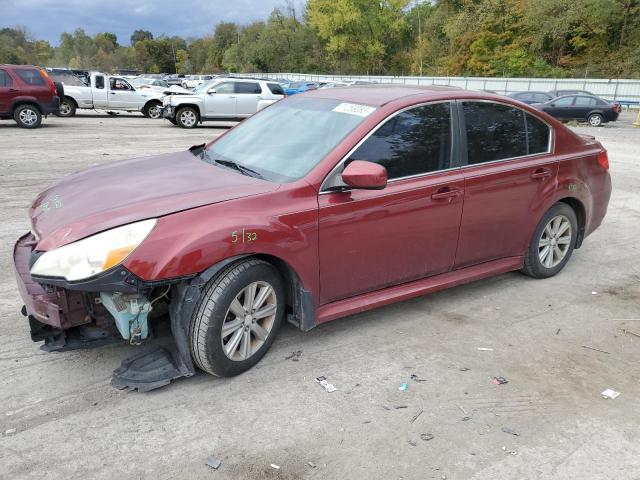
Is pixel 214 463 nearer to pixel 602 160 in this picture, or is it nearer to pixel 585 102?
pixel 602 160

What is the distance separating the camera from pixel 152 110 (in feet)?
71.3

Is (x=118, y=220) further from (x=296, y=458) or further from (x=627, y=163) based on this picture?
(x=627, y=163)

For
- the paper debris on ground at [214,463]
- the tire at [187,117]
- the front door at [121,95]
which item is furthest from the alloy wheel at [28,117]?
the paper debris on ground at [214,463]

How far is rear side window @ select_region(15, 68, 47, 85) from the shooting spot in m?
15.4

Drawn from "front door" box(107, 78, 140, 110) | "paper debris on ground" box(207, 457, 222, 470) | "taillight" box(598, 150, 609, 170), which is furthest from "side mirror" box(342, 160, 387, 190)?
"front door" box(107, 78, 140, 110)

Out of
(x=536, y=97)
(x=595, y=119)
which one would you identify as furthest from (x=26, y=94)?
(x=595, y=119)

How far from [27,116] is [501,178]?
1571 centimetres

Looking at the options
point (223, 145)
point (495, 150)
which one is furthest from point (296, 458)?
point (495, 150)

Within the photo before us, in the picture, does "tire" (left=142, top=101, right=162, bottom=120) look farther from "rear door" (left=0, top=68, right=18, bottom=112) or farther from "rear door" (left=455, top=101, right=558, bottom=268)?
"rear door" (left=455, top=101, right=558, bottom=268)

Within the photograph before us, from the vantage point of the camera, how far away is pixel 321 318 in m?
3.62

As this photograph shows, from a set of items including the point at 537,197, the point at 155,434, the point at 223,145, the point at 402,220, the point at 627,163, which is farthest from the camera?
the point at 627,163

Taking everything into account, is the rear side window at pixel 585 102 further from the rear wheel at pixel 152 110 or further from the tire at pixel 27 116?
the tire at pixel 27 116

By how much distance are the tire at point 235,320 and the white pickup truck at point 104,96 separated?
19101 mm

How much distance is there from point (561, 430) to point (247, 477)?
5.66 feet
